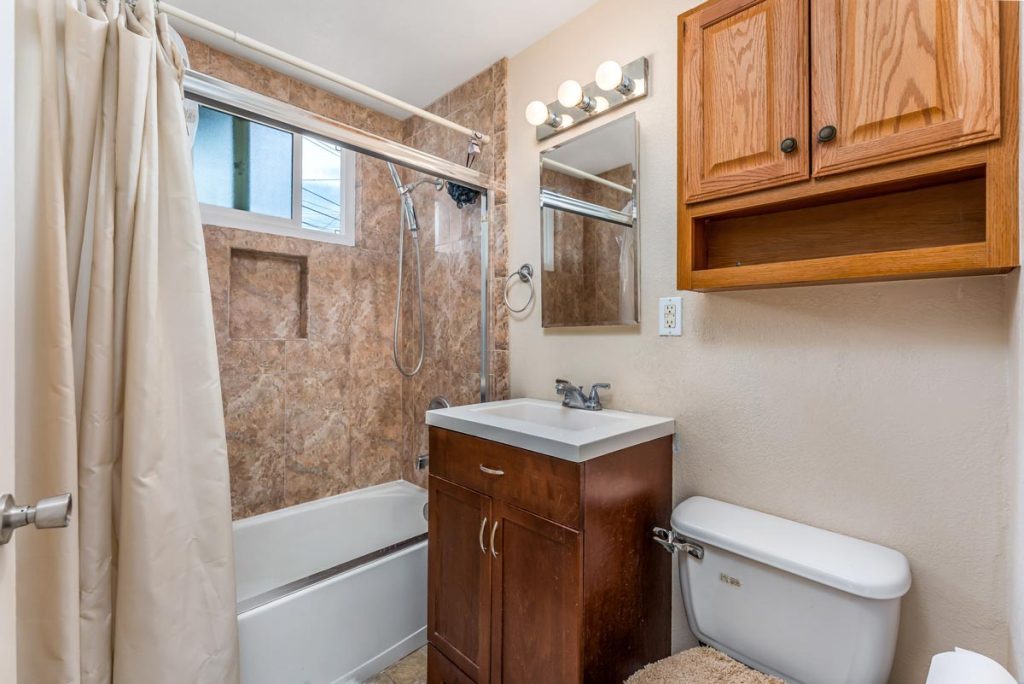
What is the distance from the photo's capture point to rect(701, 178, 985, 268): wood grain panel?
3.20ft

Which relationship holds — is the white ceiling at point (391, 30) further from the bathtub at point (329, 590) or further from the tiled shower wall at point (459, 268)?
the bathtub at point (329, 590)

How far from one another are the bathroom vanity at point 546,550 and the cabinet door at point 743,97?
741 millimetres

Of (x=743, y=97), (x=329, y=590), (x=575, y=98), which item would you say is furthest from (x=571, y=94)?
(x=329, y=590)

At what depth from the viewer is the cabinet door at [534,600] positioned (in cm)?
113

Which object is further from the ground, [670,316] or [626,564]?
[670,316]

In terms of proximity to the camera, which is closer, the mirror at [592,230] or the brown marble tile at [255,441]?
the mirror at [592,230]

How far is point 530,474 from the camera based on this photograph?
1237 millimetres

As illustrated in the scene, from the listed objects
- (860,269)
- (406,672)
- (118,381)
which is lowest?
(406,672)

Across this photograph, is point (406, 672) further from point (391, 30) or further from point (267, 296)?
point (391, 30)

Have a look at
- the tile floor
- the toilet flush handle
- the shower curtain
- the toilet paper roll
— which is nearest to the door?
the shower curtain

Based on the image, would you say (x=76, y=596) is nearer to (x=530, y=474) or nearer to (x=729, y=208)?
(x=530, y=474)

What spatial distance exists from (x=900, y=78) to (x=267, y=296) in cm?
239

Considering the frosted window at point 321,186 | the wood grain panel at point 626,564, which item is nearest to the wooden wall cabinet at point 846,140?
the wood grain panel at point 626,564

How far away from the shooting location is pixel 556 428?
144cm
